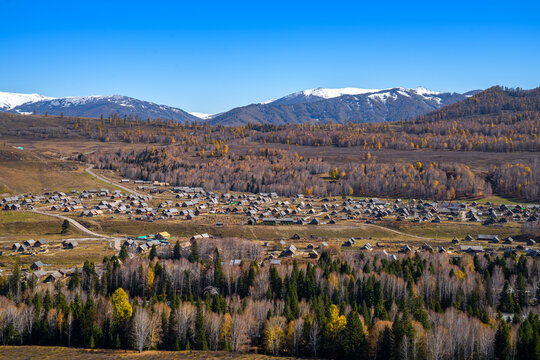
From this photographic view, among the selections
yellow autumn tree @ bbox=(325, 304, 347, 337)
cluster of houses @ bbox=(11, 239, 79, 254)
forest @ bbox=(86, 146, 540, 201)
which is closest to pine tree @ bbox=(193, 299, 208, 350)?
yellow autumn tree @ bbox=(325, 304, 347, 337)

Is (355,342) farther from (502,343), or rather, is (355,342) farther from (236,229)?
(236,229)

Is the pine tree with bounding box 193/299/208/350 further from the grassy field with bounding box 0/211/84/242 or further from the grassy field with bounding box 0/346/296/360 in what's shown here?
the grassy field with bounding box 0/211/84/242

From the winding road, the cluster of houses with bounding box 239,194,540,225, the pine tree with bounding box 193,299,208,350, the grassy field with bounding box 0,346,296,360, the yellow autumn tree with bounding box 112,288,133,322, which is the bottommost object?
the grassy field with bounding box 0,346,296,360

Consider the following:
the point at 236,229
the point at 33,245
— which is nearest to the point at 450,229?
the point at 236,229

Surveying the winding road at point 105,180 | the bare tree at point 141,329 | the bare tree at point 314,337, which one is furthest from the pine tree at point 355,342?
the winding road at point 105,180

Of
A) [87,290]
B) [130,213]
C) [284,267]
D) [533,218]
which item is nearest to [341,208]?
[533,218]

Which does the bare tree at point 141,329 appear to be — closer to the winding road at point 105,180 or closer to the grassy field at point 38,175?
the winding road at point 105,180
